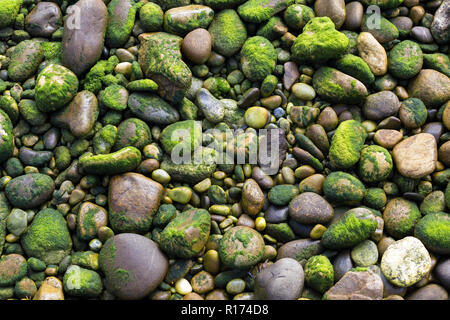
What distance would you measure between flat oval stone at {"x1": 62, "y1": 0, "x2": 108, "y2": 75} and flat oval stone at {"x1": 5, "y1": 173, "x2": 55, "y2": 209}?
3.07ft

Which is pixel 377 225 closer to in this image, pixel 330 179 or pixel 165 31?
pixel 330 179

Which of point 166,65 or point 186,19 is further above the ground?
point 186,19

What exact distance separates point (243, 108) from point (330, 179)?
930 millimetres

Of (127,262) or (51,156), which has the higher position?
(51,156)

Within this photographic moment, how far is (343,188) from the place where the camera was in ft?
9.70

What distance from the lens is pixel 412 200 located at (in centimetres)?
303

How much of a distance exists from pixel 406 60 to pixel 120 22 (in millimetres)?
2410

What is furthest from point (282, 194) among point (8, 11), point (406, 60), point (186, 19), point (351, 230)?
point (8, 11)

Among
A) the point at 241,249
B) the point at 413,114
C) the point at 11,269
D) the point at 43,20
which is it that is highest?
the point at 413,114

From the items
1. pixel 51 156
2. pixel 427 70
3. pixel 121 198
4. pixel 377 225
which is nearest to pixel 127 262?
pixel 121 198

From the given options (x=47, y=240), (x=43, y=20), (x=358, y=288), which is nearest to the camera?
(x=358, y=288)

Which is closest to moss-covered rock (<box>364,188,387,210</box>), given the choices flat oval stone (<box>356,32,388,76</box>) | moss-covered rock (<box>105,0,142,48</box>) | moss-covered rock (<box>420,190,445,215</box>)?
moss-covered rock (<box>420,190,445,215</box>)

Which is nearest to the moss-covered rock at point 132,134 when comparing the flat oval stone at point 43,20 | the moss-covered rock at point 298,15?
the flat oval stone at point 43,20

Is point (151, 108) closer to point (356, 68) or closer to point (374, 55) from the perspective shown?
point (356, 68)
